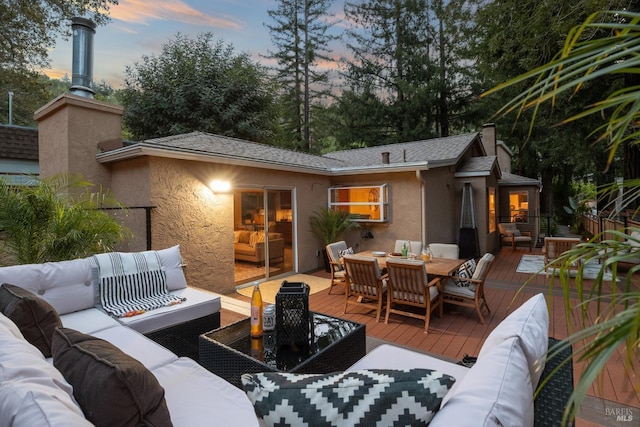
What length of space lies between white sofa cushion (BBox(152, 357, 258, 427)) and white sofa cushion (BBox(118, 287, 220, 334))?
3.35 feet

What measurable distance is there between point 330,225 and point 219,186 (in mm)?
3089

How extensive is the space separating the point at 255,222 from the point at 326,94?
47.9 ft

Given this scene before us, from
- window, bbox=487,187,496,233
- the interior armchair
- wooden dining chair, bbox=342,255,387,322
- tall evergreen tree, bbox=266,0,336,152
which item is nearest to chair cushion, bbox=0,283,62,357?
wooden dining chair, bbox=342,255,387,322

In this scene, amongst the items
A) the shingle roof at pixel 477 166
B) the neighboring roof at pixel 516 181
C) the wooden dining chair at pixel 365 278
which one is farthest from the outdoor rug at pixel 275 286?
the neighboring roof at pixel 516 181

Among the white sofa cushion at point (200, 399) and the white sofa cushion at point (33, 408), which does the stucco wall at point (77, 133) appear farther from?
the white sofa cushion at point (33, 408)

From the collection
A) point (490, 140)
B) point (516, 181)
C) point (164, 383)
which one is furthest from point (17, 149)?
point (516, 181)

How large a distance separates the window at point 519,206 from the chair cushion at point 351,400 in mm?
14349

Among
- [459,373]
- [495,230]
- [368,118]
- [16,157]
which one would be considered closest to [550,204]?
[495,230]

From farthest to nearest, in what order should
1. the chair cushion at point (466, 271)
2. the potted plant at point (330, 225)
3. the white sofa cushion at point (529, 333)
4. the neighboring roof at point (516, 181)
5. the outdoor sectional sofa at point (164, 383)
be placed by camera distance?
the neighboring roof at point (516, 181) → the potted plant at point (330, 225) → the chair cushion at point (466, 271) → the white sofa cushion at point (529, 333) → the outdoor sectional sofa at point (164, 383)

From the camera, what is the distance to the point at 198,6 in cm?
1206

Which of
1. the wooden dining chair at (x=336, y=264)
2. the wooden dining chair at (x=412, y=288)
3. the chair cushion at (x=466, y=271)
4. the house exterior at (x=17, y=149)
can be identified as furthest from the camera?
the house exterior at (x=17, y=149)

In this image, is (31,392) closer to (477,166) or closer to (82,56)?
(82,56)

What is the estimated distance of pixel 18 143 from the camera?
997 centimetres

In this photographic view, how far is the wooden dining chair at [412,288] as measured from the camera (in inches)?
163
